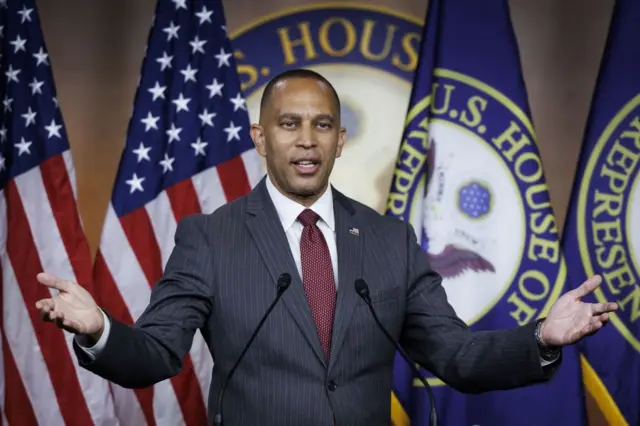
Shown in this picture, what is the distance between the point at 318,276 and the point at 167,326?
1.37 ft

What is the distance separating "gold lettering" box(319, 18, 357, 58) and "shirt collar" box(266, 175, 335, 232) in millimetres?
1539

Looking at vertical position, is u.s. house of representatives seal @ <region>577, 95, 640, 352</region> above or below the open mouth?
below

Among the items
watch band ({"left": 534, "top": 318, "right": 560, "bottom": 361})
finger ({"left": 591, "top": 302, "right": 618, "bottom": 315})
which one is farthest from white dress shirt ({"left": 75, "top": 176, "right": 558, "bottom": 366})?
finger ({"left": 591, "top": 302, "right": 618, "bottom": 315})

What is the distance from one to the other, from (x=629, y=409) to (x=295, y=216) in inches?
78.7

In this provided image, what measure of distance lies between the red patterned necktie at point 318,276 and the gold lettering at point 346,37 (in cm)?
162

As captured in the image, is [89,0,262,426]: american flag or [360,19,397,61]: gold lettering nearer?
[89,0,262,426]: american flag

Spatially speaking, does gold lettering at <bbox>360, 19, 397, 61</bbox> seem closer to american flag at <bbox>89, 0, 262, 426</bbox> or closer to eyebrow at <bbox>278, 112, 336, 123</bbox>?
american flag at <bbox>89, 0, 262, 426</bbox>

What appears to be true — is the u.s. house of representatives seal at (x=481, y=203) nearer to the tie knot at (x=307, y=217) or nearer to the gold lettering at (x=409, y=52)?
the gold lettering at (x=409, y=52)

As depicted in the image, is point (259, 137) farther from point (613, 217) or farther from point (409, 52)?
point (613, 217)

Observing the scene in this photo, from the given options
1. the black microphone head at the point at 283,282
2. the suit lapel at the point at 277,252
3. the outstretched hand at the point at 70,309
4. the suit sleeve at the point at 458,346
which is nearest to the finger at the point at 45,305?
the outstretched hand at the point at 70,309

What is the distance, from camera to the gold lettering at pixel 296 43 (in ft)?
12.3

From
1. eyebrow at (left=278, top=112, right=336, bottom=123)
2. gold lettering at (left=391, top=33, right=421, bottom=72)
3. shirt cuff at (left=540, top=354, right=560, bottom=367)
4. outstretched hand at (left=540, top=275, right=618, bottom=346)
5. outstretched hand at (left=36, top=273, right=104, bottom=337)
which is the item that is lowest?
shirt cuff at (left=540, top=354, right=560, bottom=367)

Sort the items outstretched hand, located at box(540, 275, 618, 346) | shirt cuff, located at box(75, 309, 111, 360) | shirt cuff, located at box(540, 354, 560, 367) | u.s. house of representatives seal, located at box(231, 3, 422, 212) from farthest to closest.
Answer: u.s. house of representatives seal, located at box(231, 3, 422, 212), shirt cuff, located at box(540, 354, 560, 367), outstretched hand, located at box(540, 275, 618, 346), shirt cuff, located at box(75, 309, 111, 360)

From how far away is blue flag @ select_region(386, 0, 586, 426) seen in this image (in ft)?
11.5
